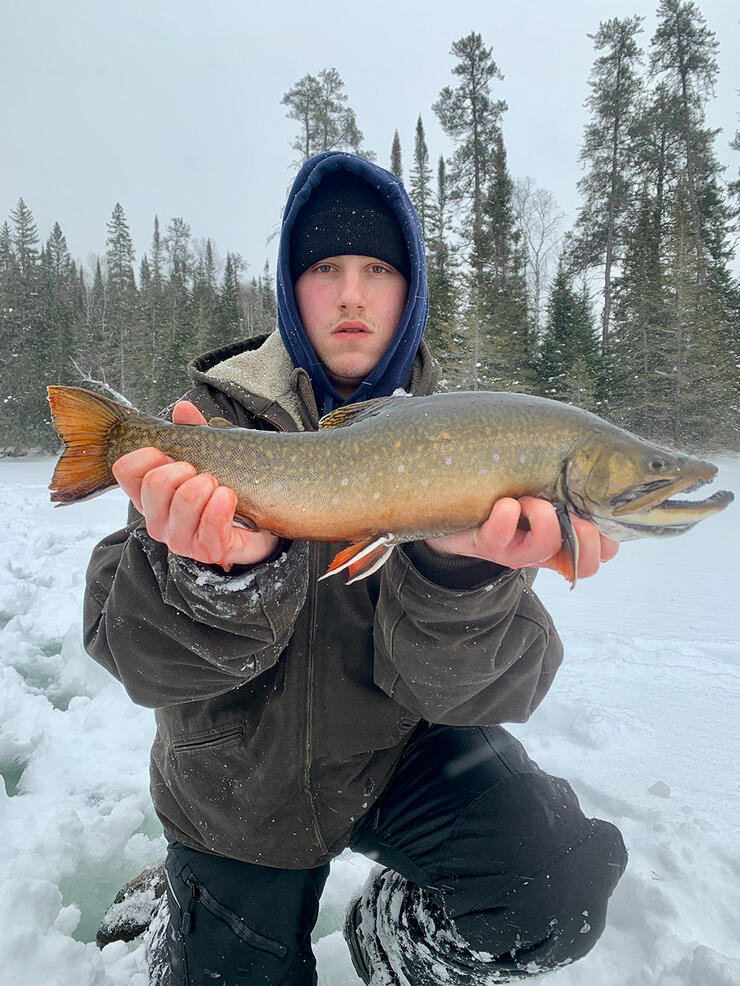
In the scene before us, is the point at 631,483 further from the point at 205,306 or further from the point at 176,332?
the point at 205,306

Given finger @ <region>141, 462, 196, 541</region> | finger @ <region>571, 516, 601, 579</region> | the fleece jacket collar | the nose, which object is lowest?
Result: finger @ <region>571, 516, 601, 579</region>

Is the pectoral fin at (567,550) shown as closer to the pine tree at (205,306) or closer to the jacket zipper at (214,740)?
the jacket zipper at (214,740)

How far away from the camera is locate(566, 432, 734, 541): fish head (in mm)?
1829

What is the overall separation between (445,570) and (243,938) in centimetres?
157

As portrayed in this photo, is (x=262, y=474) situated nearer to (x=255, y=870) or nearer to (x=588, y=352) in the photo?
(x=255, y=870)

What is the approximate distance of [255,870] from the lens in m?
2.27

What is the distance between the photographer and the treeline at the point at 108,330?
32938mm

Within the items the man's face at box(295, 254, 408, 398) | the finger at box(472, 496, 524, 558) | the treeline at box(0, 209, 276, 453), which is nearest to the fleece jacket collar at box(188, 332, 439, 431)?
the man's face at box(295, 254, 408, 398)

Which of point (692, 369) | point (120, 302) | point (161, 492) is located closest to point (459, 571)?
point (161, 492)

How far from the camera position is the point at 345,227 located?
116 inches

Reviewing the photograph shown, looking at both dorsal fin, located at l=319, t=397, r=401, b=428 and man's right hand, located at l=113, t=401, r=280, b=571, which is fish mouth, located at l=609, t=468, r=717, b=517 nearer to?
dorsal fin, located at l=319, t=397, r=401, b=428

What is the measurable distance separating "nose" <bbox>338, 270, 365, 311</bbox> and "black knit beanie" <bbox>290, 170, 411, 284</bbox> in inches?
6.1

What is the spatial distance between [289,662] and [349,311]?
159cm

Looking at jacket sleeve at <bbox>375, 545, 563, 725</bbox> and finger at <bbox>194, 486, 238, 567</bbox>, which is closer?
finger at <bbox>194, 486, 238, 567</bbox>
